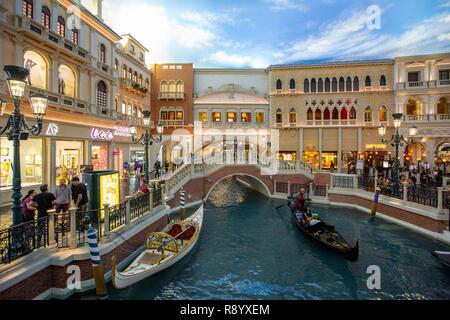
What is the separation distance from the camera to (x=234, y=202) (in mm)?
16609

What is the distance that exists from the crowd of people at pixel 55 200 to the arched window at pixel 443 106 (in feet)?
91.6

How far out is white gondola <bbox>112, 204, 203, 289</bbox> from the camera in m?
6.08

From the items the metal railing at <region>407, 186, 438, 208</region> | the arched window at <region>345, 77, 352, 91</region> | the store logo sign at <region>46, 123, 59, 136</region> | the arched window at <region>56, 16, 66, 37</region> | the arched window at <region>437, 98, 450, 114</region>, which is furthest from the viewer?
the arched window at <region>345, 77, 352, 91</region>

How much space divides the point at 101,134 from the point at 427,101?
26.3 m

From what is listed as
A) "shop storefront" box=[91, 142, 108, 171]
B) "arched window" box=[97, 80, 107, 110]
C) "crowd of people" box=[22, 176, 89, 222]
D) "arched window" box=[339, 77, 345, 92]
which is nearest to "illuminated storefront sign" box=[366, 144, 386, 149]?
"arched window" box=[339, 77, 345, 92]

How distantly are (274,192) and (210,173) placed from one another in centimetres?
504

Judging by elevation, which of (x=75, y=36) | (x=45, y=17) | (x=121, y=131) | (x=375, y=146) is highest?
(x=75, y=36)

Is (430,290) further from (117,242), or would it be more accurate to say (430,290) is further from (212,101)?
(212,101)

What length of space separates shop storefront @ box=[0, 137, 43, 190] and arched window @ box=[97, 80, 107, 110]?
502 cm

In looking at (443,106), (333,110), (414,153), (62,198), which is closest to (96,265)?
(62,198)

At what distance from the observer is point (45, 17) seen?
1175cm

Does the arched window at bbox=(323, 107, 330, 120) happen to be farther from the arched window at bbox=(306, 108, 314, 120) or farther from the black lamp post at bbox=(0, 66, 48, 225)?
the black lamp post at bbox=(0, 66, 48, 225)

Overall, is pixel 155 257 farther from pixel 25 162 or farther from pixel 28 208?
pixel 25 162

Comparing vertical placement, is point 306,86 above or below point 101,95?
above
